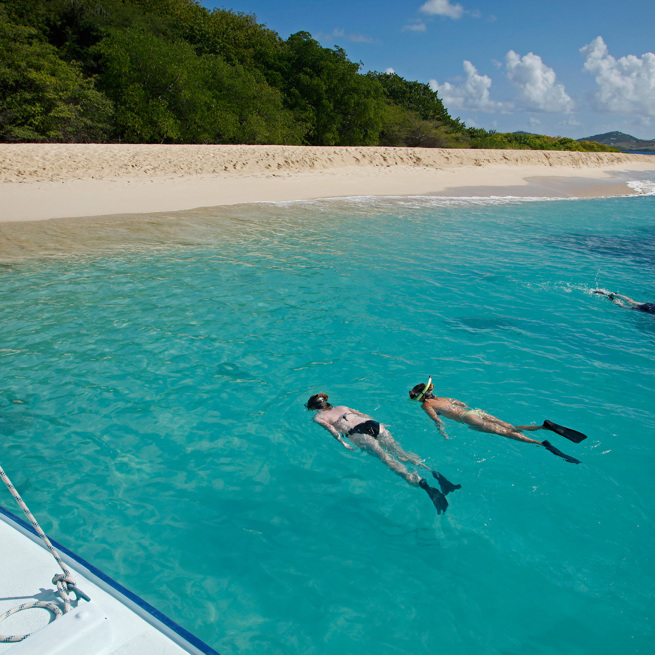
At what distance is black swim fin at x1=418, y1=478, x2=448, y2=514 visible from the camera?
4188 mm

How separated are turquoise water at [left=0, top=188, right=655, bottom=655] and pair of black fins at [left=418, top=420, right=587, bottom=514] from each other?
0.15 m

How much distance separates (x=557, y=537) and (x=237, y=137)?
2896 centimetres

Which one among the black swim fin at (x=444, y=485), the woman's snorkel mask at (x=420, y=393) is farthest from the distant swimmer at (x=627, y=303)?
the black swim fin at (x=444, y=485)

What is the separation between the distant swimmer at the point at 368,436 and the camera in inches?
179

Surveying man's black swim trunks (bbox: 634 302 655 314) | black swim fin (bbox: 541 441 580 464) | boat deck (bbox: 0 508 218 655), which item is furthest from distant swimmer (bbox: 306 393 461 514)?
man's black swim trunks (bbox: 634 302 655 314)

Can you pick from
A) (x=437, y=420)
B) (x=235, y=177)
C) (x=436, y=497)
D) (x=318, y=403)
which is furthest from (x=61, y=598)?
(x=235, y=177)

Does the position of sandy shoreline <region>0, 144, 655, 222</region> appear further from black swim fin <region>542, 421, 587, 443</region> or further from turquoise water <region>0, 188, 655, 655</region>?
black swim fin <region>542, 421, 587, 443</region>

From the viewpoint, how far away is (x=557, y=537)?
4086 mm

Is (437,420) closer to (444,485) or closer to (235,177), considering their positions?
(444,485)

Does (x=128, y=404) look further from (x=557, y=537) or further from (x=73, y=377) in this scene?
(x=557, y=537)

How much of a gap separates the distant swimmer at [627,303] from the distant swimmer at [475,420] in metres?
5.36

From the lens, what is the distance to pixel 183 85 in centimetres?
2525

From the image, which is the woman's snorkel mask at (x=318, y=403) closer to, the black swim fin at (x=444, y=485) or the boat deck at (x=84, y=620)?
the black swim fin at (x=444, y=485)

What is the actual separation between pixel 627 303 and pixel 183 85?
79.8 feet
